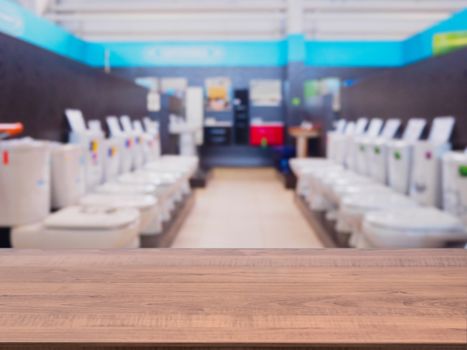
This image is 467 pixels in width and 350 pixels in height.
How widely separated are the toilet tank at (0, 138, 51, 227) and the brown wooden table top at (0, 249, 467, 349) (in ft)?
4.56

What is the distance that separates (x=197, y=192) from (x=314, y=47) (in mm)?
5372

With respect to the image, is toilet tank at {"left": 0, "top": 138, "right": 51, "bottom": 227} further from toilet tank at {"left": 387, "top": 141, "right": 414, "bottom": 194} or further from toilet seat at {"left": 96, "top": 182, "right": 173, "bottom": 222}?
toilet tank at {"left": 387, "top": 141, "right": 414, "bottom": 194}

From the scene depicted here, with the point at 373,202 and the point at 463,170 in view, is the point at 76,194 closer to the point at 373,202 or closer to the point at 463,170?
the point at 373,202

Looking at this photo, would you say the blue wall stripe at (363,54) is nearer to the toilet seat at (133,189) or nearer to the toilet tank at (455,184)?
the toilet seat at (133,189)

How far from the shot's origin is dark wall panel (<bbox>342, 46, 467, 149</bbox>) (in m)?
3.71

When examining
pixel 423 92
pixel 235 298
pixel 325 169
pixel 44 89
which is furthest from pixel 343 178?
pixel 235 298

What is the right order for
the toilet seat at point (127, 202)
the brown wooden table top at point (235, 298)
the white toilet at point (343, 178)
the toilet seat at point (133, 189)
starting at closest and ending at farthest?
the brown wooden table top at point (235, 298), the toilet seat at point (127, 202), the toilet seat at point (133, 189), the white toilet at point (343, 178)

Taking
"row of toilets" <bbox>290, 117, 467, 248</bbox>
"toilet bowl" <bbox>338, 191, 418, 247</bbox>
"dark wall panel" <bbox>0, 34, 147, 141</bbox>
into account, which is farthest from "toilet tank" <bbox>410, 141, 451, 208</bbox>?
"dark wall panel" <bbox>0, 34, 147, 141</bbox>

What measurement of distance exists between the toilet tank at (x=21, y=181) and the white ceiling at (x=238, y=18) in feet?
28.5

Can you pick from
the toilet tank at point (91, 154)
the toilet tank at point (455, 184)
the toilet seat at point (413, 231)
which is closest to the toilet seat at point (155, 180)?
A: the toilet tank at point (91, 154)

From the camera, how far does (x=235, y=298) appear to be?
1.11 meters

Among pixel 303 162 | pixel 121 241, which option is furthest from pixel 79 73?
pixel 303 162

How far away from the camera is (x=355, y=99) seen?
6.79m

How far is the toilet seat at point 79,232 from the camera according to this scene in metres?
2.64
